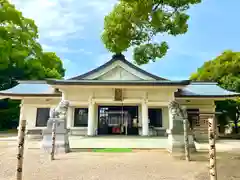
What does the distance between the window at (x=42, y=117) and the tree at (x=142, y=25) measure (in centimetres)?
886

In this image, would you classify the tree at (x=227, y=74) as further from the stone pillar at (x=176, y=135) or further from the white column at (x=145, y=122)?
the stone pillar at (x=176, y=135)

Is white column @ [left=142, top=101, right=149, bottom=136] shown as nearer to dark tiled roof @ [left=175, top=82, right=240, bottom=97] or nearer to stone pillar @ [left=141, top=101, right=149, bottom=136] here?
stone pillar @ [left=141, top=101, right=149, bottom=136]

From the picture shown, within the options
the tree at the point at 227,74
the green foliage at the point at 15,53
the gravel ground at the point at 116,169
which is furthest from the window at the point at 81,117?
the tree at the point at 227,74

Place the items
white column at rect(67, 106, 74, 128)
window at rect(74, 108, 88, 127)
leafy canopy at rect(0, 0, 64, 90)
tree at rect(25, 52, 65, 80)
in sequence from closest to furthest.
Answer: white column at rect(67, 106, 74, 128) < window at rect(74, 108, 88, 127) < leafy canopy at rect(0, 0, 64, 90) < tree at rect(25, 52, 65, 80)

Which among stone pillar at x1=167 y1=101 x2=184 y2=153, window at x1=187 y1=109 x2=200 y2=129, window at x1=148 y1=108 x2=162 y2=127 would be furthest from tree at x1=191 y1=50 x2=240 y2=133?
stone pillar at x1=167 y1=101 x2=184 y2=153

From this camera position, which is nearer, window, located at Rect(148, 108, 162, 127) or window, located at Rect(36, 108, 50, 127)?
window, located at Rect(36, 108, 50, 127)

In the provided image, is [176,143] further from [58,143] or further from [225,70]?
[225,70]

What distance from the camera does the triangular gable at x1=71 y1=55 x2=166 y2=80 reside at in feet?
50.3

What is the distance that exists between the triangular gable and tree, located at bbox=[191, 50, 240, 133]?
726 cm

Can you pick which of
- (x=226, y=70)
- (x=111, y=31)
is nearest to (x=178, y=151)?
(x=111, y=31)

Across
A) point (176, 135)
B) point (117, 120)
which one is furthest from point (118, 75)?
point (176, 135)

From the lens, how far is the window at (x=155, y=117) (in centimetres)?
1534

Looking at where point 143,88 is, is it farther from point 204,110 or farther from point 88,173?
point 88,173

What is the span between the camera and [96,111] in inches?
609
